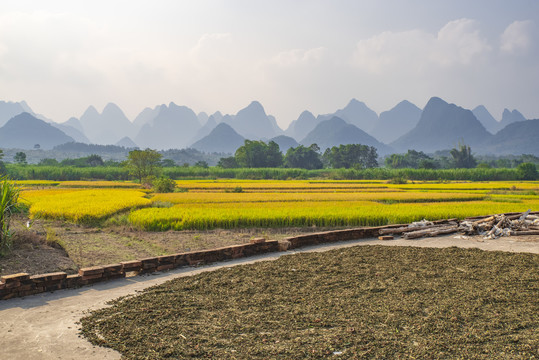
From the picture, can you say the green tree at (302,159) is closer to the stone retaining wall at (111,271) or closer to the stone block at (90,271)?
the stone retaining wall at (111,271)

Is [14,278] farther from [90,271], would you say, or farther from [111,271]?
[111,271]

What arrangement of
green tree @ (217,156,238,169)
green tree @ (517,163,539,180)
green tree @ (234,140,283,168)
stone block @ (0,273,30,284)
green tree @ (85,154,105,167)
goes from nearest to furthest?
stone block @ (0,273,30,284) → green tree @ (517,163,539,180) → green tree @ (234,140,283,168) → green tree @ (217,156,238,169) → green tree @ (85,154,105,167)

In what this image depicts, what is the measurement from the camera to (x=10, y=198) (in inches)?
404

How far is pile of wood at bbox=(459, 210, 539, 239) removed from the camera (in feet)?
46.8

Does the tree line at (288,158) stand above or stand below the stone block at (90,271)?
above

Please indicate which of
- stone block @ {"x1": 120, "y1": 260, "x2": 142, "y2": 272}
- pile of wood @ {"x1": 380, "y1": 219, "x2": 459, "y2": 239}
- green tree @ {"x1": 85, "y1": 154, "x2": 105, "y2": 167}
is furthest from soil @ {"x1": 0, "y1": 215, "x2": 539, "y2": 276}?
green tree @ {"x1": 85, "y1": 154, "x2": 105, "y2": 167}

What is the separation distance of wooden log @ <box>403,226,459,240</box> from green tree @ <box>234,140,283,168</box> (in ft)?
271

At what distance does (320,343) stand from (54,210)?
58.0 ft

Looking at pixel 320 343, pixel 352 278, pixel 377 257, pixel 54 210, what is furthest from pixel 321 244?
pixel 54 210

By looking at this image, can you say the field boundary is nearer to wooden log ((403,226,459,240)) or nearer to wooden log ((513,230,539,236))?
wooden log ((403,226,459,240))

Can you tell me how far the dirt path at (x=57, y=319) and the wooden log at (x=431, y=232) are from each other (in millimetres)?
6625

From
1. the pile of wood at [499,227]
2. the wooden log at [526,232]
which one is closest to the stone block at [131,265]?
the pile of wood at [499,227]

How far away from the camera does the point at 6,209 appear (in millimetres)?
10266

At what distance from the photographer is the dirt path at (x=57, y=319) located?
5.09 m
